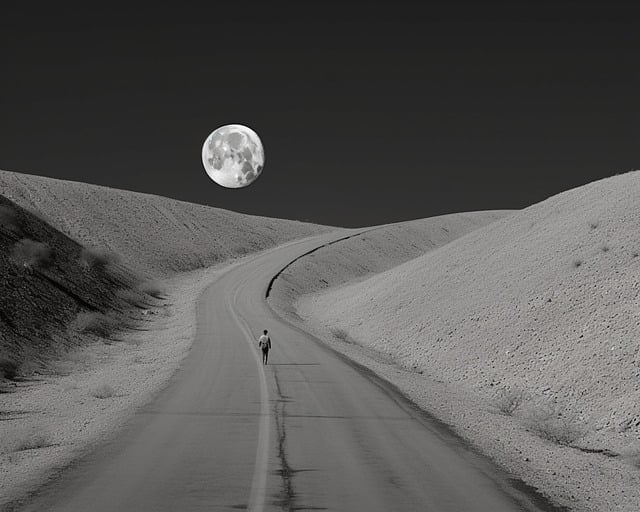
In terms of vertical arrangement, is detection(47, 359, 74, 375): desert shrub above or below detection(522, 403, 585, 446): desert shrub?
below

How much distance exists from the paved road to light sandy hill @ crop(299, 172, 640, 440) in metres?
6.66

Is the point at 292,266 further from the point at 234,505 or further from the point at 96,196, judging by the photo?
the point at 234,505

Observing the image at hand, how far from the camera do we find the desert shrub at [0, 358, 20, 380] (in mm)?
26038

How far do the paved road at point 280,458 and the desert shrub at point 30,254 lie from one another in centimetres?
2298

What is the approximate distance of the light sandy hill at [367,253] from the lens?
79.6 m

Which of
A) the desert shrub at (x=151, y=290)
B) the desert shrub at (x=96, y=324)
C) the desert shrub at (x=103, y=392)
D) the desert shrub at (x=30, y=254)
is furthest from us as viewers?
the desert shrub at (x=151, y=290)

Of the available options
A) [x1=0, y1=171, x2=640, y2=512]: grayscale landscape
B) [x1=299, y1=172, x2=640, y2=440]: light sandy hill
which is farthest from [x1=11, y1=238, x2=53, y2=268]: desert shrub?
[x1=299, y1=172, x2=640, y2=440]: light sandy hill

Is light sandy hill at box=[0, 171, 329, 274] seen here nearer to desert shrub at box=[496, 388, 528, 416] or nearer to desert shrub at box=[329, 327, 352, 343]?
desert shrub at box=[329, 327, 352, 343]

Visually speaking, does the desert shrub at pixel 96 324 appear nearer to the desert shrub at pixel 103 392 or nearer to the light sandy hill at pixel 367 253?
the desert shrub at pixel 103 392

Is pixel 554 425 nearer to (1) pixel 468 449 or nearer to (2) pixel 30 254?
(1) pixel 468 449

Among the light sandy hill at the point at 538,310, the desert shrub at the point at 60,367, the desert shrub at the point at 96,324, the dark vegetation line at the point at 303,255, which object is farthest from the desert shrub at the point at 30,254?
the dark vegetation line at the point at 303,255

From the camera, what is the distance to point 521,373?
27.0 metres

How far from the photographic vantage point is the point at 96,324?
38.8m

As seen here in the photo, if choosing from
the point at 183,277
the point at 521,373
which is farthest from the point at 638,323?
the point at 183,277
